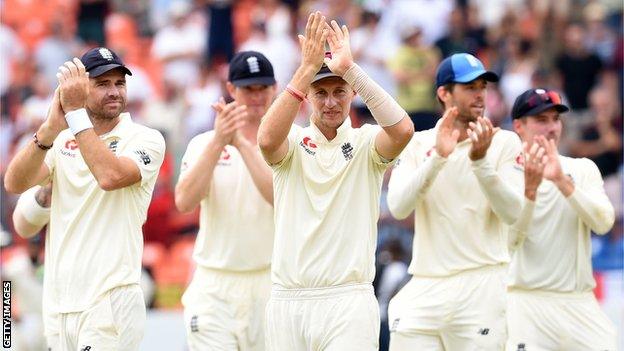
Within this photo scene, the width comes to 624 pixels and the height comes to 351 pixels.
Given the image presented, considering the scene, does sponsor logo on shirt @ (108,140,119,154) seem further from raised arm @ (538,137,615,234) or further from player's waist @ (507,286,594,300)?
player's waist @ (507,286,594,300)

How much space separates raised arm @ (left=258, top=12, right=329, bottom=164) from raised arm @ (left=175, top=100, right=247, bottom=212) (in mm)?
1177

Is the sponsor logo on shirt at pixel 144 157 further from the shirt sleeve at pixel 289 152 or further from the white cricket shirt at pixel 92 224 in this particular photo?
the shirt sleeve at pixel 289 152

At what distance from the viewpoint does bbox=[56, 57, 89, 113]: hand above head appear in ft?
27.6

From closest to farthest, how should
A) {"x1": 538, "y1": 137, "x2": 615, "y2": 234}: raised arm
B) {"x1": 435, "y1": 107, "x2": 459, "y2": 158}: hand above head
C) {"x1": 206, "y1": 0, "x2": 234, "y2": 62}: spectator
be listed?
{"x1": 435, "y1": 107, "x2": 459, "y2": 158}: hand above head → {"x1": 538, "y1": 137, "x2": 615, "y2": 234}: raised arm → {"x1": 206, "y1": 0, "x2": 234, "y2": 62}: spectator

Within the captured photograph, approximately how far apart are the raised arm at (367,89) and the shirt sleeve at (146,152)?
1331mm

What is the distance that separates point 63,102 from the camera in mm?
8445

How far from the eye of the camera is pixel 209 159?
995 centimetres

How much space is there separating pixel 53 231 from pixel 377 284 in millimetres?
5345

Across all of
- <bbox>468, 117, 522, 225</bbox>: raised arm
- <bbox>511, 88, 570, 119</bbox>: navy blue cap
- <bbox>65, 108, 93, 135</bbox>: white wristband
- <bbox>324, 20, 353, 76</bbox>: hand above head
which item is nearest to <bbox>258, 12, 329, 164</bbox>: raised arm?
<bbox>324, 20, 353, 76</bbox>: hand above head

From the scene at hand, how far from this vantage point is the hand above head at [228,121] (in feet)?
32.0

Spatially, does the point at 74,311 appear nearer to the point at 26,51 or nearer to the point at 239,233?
the point at 239,233

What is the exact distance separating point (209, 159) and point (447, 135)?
5.72ft

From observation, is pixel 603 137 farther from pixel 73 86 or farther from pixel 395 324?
pixel 73 86

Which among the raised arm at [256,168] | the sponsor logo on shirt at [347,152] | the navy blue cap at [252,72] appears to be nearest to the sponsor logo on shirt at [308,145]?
the sponsor logo on shirt at [347,152]
